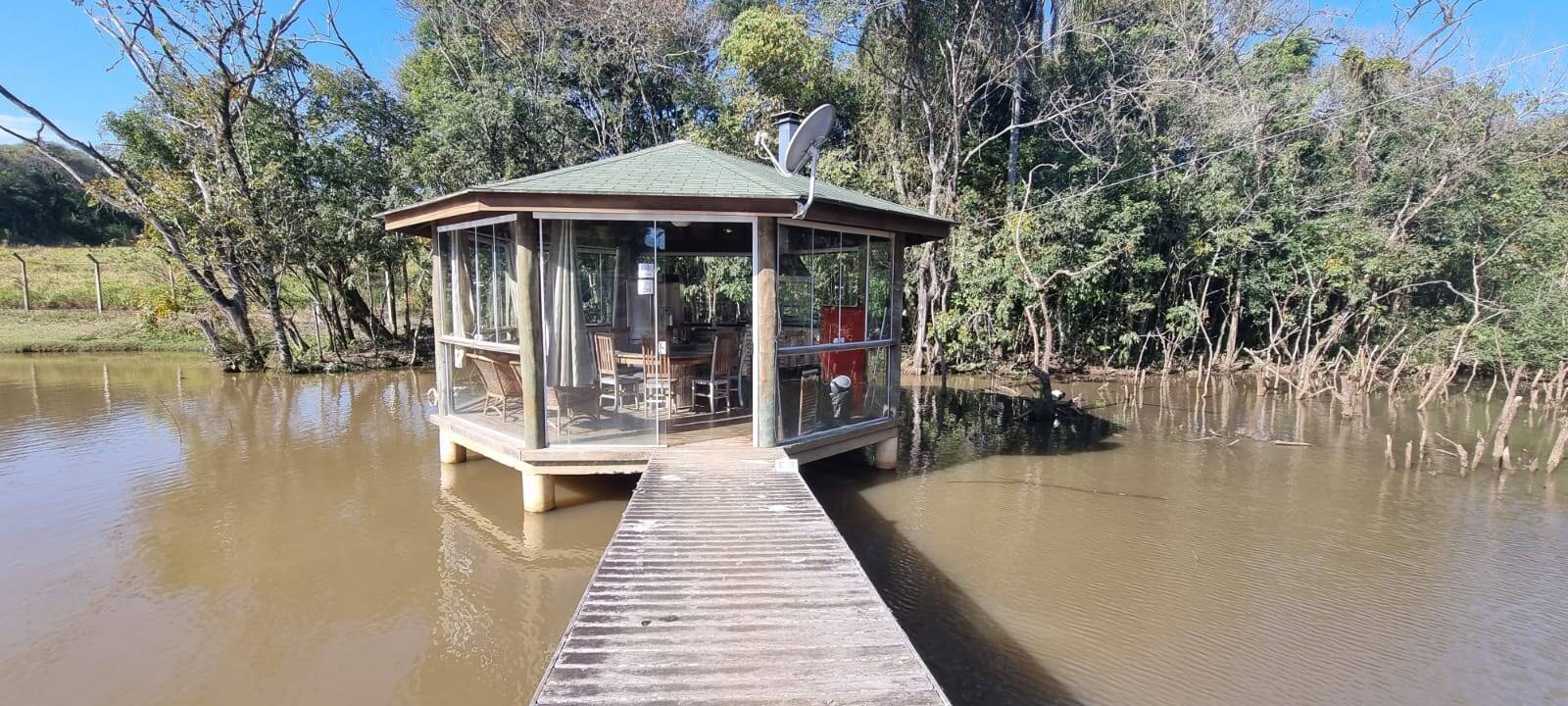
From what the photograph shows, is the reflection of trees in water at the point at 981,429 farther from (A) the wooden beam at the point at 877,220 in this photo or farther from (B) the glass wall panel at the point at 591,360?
(B) the glass wall panel at the point at 591,360

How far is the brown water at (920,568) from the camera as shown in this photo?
156 inches

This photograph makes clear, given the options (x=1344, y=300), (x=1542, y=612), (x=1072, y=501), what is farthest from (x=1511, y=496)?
(x=1344, y=300)

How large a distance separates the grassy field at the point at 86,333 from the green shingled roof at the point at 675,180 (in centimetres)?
1566

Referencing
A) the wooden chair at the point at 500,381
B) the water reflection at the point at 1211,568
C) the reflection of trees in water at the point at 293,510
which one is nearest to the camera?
the water reflection at the point at 1211,568

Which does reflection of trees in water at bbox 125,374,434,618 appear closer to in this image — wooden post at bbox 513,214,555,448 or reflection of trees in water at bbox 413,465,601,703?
reflection of trees in water at bbox 413,465,601,703

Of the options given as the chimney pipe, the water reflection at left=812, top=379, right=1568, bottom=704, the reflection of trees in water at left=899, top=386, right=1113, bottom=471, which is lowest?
the water reflection at left=812, top=379, right=1568, bottom=704

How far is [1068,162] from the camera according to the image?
16062 millimetres

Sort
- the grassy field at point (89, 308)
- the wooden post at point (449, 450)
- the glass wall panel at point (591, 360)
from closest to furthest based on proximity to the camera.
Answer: the glass wall panel at point (591, 360)
the wooden post at point (449, 450)
the grassy field at point (89, 308)

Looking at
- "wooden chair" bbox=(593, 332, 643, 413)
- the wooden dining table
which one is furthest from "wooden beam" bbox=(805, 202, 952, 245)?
"wooden chair" bbox=(593, 332, 643, 413)

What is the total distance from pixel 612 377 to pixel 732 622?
15.4ft

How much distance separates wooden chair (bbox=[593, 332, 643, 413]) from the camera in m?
7.30

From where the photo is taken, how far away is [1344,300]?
52.2 feet

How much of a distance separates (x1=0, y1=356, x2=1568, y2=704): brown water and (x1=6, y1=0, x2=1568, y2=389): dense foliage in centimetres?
593

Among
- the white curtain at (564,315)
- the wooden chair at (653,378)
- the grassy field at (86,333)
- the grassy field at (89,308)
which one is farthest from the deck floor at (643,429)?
the grassy field at (86,333)
